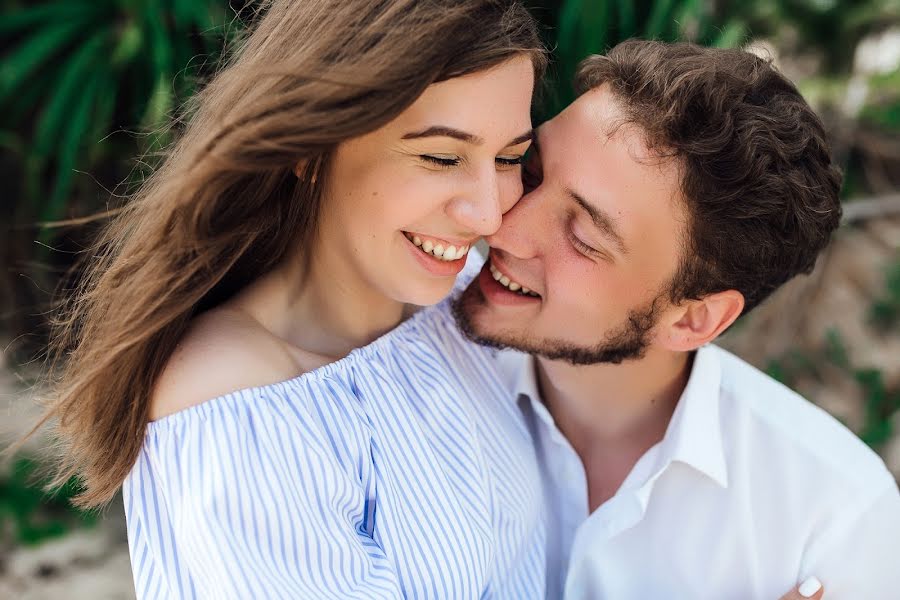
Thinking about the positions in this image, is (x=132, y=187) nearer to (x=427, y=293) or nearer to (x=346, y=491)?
(x=427, y=293)

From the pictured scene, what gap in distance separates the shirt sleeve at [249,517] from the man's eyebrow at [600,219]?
814 mm

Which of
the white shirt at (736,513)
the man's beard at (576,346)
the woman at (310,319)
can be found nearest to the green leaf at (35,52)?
the woman at (310,319)

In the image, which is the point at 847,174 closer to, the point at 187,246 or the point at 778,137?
the point at 778,137

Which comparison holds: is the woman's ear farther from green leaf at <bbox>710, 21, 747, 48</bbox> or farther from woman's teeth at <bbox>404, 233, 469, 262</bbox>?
green leaf at <bbox>710, 21, 747, 48</bbox>

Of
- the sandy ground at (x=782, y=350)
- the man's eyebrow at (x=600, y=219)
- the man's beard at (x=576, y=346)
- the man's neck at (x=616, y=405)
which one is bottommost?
the sandy ground at (x=782, y=350)

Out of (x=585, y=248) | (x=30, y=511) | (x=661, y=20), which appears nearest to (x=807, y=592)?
(x=585, y=248)

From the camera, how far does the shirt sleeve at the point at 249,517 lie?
1.43m

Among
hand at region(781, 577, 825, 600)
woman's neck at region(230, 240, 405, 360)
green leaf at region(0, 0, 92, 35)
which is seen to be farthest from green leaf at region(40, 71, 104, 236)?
hand at region(781, 577, 825, 600)

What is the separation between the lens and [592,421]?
2281mm

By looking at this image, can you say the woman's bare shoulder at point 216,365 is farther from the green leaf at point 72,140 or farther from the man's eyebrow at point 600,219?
the green leaf at point 72,140

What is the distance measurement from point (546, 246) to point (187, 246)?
839 mm

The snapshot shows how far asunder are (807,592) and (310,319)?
128cm

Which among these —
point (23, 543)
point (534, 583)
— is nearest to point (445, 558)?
point (534, 583)

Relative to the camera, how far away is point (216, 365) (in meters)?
1.54
